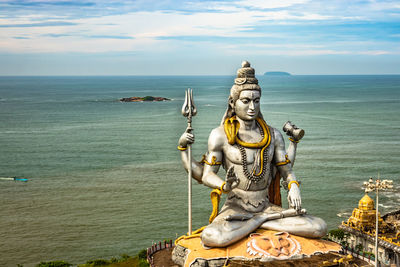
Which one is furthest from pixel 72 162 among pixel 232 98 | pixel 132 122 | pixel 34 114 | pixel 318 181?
pixel 34 114

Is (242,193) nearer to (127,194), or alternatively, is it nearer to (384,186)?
(384,186)

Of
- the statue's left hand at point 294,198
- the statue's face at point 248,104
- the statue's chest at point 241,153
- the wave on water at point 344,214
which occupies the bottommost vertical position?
the wave on water at point 344,214

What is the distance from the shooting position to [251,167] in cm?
1507

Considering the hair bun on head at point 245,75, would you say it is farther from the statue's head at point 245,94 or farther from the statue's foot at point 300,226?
the statue's foot at point 300,226

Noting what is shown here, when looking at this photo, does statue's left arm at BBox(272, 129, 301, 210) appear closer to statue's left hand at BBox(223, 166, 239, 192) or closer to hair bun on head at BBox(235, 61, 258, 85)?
hair bun on head at BBox(235, 61, 258, 85)

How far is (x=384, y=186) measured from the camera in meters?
13.9

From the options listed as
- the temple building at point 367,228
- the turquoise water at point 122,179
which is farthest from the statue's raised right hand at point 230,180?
the turquoise water at point 122,179

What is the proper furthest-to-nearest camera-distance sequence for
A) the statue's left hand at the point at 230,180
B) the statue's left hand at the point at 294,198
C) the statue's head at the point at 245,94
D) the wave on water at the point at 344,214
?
1. the wave on water at the point at 344,214
2. the statue's head at the point at 245,94
3. the statue's left hand at the point at 294,198
4. the statue's left hand at the point at 230,180

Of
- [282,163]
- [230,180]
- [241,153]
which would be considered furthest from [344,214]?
[230,180]

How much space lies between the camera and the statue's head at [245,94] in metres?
15.2

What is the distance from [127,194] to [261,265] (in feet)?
71.3

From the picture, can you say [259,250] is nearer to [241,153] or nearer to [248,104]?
[241,153]

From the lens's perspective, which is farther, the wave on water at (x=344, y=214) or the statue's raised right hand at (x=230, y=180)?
the wave on water at (x=344, y=214)

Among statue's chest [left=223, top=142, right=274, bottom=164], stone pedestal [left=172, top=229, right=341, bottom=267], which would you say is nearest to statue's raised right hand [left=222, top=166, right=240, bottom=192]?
statue's chest [left=223, top=142, right=274, bottom=164]
